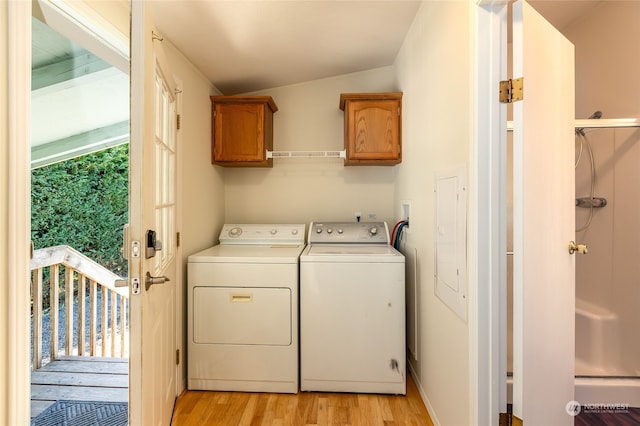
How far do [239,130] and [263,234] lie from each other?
0.87 meters

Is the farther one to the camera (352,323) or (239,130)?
(239,130)

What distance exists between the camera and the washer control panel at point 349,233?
2.63m

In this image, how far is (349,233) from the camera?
2.66m

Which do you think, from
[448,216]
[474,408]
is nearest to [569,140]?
[448,216]

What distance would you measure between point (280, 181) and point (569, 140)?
2.19 meters

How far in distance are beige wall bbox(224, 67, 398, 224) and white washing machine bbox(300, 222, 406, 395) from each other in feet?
3.09

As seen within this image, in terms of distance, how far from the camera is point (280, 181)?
2.95m

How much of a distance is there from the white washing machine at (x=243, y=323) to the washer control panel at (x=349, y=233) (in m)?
0.65

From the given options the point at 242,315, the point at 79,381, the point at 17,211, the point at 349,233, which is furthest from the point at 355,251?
the point at 79,381

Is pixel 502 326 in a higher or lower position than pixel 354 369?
higher

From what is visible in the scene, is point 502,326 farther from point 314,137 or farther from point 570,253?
point 314,137

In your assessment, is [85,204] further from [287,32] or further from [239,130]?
[287,32]

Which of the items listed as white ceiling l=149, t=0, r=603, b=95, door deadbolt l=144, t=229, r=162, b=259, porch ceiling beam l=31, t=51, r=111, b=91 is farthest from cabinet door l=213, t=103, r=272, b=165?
door deadbolt l=144, t=229, r=162, b=259

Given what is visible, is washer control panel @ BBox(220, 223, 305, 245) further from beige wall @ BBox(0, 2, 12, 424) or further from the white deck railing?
beige wall @ BBox(0, 2, 12, 424)
